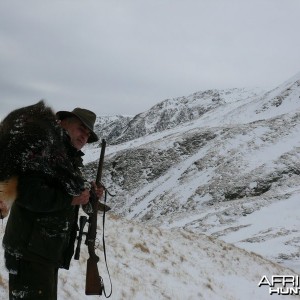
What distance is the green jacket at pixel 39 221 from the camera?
3588 millimetres

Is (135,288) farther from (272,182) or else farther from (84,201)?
(272,182)

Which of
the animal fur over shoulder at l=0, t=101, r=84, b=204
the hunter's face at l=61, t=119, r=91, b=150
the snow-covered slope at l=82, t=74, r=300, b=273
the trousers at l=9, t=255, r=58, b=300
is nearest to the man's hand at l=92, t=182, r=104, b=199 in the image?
the hunter's face at l=61, t=119, r=91, b=150

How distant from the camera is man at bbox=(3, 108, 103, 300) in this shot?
142 inches

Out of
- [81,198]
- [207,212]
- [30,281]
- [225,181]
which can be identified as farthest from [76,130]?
[225,181]

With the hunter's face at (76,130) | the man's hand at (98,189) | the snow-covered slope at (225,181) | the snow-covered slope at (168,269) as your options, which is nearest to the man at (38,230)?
the hunter's face at (76,130)

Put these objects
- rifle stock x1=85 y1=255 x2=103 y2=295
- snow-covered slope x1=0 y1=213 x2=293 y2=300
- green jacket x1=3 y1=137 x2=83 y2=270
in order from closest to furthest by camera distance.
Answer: green jacket x1=3 y1=137 x2=83 y2=270 < rifle stock x1=85 y1=255 x2=103 y2=295 < snow-covered slope x1=0 y1=213 x2=293 y2=300

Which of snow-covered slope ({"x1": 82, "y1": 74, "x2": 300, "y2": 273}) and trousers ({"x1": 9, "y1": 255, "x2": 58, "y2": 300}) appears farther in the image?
snow-covered slope ({"x1": 82, "y1": 74, "x2": 300, "y2": 273})

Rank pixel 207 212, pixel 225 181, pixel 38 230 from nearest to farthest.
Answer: pixel 38 230 < pixel 207 212 < pixel 225 181

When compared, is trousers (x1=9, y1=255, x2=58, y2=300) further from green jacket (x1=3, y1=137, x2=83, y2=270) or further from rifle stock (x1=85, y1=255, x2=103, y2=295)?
rifle stock (x1=85, y1=255, x2=103, y2=295)

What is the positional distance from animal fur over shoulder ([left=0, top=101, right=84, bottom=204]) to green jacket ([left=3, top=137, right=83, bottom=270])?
0.08m

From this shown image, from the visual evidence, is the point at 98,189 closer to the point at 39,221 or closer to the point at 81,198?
the point at 81,198

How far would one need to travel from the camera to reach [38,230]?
376 cm

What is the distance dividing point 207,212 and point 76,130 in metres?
34.3

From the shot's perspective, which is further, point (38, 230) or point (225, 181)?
point (225, 181)
